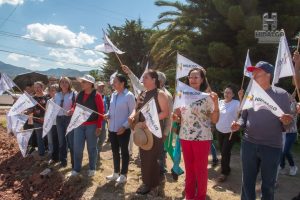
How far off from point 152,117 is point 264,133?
163 centimetres

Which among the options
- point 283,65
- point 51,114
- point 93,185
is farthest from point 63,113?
point 283,65

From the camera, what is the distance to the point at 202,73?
17.1 ft

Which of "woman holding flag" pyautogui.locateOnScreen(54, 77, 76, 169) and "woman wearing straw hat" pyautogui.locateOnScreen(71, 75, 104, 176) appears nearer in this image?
"woman wearing straw hat" pyautogui.locateOnScreen(71, 75, 104, 176)

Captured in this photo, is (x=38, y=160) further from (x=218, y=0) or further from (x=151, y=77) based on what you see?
(x=218, y=0)

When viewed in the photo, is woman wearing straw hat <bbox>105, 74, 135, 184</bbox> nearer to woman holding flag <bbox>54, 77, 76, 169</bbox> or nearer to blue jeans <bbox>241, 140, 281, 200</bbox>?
woman holding flag <bbox>54, 77, 76, 169</bbox>

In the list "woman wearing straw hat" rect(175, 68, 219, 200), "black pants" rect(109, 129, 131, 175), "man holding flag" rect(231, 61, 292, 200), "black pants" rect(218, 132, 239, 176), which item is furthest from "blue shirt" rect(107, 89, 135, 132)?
"man holding flag" rect(231, 61, 292, 200)

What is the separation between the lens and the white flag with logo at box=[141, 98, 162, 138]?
520cm

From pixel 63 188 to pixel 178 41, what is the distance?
40.1 ft

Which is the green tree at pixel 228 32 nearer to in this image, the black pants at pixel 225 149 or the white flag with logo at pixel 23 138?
the black pants at pixel 225 149

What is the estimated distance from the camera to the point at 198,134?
502 cm

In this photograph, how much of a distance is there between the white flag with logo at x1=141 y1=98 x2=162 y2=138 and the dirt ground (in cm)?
117

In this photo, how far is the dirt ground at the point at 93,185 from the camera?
20.1ft

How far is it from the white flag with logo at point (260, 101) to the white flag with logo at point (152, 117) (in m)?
1.33

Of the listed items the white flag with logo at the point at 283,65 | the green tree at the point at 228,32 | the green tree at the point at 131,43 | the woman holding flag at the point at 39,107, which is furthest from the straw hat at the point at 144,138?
the green tree at the point at 131,43
